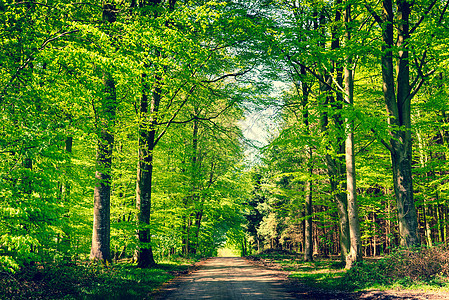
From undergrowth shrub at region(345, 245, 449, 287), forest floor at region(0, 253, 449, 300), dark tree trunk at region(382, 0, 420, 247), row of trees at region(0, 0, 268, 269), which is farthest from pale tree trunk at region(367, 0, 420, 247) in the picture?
row of trees at region(0, 0, 268, 269)

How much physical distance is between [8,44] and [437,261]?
43.9ft

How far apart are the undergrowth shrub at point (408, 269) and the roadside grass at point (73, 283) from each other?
7.32 metres

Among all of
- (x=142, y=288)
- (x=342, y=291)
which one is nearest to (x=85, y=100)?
(x=142, y=288)

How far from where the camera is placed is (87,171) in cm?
996

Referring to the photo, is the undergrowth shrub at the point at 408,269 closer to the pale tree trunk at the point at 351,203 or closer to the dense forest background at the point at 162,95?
the dense forest background at the point at 162,95

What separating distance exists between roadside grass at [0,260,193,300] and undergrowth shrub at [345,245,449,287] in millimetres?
7315

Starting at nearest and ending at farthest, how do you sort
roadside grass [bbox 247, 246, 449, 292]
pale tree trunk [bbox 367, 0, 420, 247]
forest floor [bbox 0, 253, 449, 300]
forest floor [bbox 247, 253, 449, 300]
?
forest floor [bbox 247, 253, 449, 300] → forest floor [bbox 0, 253, 449, 300] → roadside grass [bbox 247, 246, 449, 292] → pale tree trunk [bbox 367, 0, 420, 247]

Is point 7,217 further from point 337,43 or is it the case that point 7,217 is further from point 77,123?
point 337,43

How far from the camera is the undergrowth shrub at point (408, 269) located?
8.81m

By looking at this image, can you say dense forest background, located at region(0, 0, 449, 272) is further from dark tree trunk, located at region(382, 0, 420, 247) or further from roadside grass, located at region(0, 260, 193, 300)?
roadside grass, located at region(0, 260, 193, 300)

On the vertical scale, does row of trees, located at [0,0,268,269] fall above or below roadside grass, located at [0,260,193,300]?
above

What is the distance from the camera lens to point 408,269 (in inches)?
367

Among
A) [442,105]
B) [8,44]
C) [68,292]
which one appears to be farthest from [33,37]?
[442,105]

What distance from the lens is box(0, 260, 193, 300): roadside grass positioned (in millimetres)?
7781
